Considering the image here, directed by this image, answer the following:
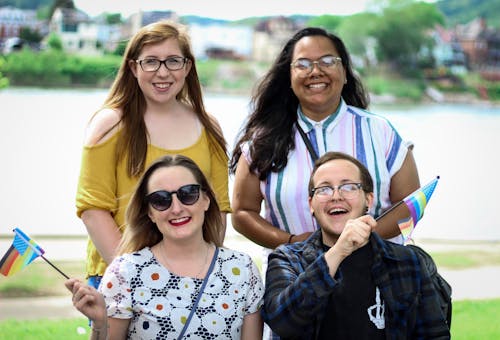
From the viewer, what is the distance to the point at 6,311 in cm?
717

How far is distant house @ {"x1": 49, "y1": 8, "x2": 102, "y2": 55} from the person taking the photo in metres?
13.2

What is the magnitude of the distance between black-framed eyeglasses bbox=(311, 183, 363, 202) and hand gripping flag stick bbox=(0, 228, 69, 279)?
871 millimetres

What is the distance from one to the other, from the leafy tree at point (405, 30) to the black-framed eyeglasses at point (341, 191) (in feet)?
36.2

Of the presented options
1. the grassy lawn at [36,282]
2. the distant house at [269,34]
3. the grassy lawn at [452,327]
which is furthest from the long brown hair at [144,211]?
the distant house at [269,34]

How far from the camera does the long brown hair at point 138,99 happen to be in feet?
10.5

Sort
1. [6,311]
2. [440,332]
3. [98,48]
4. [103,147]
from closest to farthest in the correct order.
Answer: [440,332] → [103,147] → [6,311] → [98,48]

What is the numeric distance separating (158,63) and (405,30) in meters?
11.8

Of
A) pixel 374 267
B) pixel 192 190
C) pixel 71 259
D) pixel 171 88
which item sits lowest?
pixel 71 259

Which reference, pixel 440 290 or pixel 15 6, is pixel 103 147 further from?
pixel 15 6

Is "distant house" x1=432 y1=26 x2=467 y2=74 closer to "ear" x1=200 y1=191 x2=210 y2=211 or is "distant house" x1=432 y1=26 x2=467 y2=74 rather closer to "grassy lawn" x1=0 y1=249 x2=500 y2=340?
"grassy lawn" x1=0 y1=249 x2=500 y2=340

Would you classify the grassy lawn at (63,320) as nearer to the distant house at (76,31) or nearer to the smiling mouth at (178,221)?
the smiling mouth at (178,221)

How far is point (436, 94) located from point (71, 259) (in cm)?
760

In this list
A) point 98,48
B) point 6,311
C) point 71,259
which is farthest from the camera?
point 98,48

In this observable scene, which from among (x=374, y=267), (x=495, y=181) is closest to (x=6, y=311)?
(x=374, y=267)
